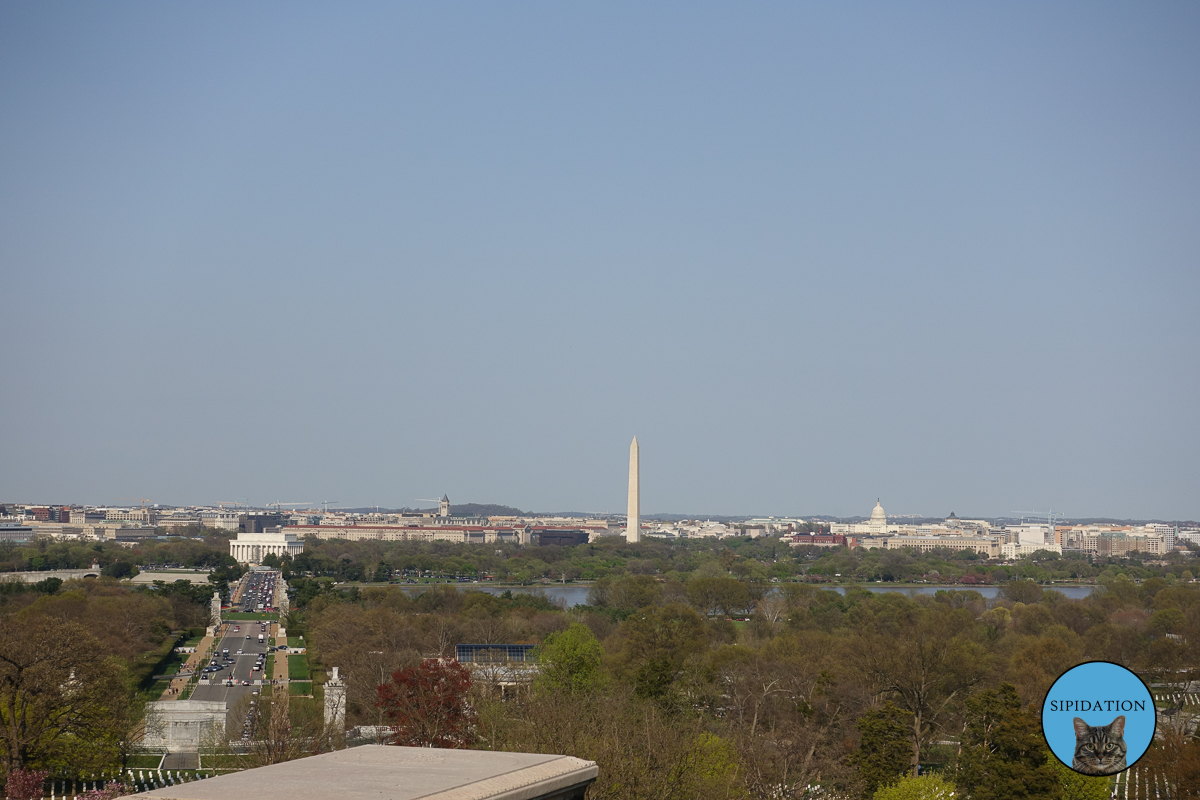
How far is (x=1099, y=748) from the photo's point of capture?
372cm

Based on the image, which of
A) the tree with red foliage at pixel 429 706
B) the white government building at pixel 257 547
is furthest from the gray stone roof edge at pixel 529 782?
the white government building at pixel 257 547

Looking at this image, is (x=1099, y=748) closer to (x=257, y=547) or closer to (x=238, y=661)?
(x=238, y=661)

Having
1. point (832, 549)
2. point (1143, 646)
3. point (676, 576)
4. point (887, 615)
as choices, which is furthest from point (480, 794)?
point (832, 549)

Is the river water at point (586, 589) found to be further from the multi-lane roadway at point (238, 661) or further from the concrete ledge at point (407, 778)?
the concrete ledge at point (407, 778)

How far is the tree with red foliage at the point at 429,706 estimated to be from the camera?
19.1 metres

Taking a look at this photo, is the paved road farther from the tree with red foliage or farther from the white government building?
the white government building

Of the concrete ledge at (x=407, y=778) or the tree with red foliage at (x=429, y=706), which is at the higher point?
the concrete ledge at (x=407, y=778)

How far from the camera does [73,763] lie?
21422mm

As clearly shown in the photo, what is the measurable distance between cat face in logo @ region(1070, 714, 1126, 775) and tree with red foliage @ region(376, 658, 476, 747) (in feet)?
51.4

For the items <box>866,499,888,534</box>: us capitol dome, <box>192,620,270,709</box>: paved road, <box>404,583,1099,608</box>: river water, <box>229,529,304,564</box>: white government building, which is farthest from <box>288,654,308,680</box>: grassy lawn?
<box>866,499,888,534</box>: us capitol dome

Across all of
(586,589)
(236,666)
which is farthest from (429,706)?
(586,589)

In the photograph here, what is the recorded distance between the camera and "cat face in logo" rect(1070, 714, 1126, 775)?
3.63 meters

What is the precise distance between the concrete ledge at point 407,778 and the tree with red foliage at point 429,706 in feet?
52.7

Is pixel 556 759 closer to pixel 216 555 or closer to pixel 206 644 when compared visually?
pixel 206 644
